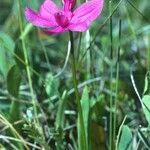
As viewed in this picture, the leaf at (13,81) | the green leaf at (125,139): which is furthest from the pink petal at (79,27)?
the leaf at (13,81)

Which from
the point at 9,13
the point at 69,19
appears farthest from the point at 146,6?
the point at 69,19

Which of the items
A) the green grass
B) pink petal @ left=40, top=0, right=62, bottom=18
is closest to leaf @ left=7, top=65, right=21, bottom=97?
the green grass

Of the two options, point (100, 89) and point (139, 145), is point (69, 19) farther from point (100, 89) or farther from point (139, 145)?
point (100, 89)

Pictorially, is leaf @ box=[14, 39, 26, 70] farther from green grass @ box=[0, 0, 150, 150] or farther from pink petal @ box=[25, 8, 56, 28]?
pink petal @ box=[25, 8, 56, 28]

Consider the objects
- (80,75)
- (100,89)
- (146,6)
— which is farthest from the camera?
(146,6)

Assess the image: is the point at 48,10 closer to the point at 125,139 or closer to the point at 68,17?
the point at 68,17

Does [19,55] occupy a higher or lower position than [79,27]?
lower

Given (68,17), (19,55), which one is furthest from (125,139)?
(19,55)

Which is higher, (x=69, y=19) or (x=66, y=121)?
(x=69, y=19)
